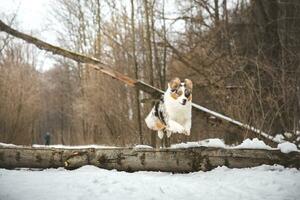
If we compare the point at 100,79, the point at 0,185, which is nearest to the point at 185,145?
the point at 0,185

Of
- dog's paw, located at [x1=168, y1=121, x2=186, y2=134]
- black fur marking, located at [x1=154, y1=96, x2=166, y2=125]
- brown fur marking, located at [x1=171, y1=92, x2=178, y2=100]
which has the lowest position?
dog's paw, located at [x1=168, y1=121, x2=186, y2=134]

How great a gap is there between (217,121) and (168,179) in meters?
5.12

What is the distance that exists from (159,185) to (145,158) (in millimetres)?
1231

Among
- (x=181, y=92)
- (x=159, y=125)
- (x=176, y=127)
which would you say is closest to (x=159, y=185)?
(x=176, y=127)

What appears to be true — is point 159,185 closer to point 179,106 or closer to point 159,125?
point 179,106

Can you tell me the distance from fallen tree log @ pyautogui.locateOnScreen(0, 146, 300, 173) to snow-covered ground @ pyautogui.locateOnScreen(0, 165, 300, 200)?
190mm

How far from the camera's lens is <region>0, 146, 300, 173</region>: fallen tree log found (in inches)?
219

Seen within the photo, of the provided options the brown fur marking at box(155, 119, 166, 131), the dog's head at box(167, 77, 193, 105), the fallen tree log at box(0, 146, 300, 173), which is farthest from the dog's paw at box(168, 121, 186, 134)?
the fallen tree log at box(0, 146, 300, 173)

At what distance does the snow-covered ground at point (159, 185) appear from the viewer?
4.43 metres

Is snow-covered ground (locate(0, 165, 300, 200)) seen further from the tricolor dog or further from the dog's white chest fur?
the dog's white chest fur

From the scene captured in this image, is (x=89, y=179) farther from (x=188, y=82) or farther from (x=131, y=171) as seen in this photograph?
(x=188, y=82)

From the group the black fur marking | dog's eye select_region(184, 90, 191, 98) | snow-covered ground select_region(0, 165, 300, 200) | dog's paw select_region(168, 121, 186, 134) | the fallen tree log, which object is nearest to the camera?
snow-covered ground select_region(0, 165, 300, 200)

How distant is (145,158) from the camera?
19.8 ft

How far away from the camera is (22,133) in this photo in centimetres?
1894
